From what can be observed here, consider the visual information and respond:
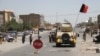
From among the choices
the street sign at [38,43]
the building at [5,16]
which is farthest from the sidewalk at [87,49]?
the building at [5,16]

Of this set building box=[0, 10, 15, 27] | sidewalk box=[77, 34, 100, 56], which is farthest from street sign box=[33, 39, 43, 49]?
building box=[0, 10, 15, 27]

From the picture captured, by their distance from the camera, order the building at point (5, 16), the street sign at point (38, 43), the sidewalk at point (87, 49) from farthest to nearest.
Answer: the building at point (5, 16)
the sidewalk at point (87, 49)
the street sign at point (38, 43)

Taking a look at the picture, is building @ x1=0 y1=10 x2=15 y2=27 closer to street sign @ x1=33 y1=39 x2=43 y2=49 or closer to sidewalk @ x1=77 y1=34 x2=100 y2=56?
sidewalk @ x1=77 y1=34 x2=100 y2=56

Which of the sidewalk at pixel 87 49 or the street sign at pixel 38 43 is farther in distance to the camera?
the sidewalk at pixel 87 49

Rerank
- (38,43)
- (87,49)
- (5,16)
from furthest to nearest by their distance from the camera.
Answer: (5,16) → (87,49) → (38,43)

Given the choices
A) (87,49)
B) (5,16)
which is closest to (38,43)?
(87,49)

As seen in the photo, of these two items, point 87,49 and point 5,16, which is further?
point 5,16

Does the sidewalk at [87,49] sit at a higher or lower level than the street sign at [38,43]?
lower

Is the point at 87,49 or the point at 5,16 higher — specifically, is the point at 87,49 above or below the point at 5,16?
below

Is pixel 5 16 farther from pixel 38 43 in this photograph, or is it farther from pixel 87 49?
pixel 38 43

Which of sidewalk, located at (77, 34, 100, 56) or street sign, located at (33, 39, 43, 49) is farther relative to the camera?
sidewalk, located at (77, 34, 100, 56)

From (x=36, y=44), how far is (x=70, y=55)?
34.0ft

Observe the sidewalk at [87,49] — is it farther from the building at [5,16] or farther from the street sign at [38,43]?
the building at [5,16]

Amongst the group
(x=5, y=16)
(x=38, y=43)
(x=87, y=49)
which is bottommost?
(x=87, y=49)
